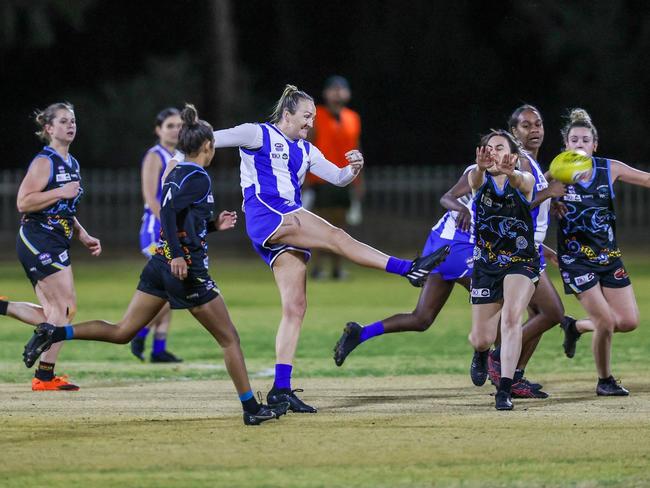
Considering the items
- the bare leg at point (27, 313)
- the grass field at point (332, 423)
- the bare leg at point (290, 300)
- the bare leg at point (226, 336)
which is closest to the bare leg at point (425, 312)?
the grass field at point (332, 423)

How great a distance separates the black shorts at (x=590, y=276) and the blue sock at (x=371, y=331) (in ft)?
4.89

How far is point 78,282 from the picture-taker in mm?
22812

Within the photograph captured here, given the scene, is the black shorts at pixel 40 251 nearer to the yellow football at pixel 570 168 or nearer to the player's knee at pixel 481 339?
the player's knee at pixel 481 339

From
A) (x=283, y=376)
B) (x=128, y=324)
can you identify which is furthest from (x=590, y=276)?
(x=128, y=324)

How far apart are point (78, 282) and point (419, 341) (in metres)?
9.60

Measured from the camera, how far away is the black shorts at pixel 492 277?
30.9ft

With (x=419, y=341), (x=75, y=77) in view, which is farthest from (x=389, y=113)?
(x=419, y=341)

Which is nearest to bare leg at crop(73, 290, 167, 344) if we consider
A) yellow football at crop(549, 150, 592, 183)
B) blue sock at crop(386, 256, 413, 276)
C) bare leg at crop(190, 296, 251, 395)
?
bare leg at crop(190, 296, 251, 395)

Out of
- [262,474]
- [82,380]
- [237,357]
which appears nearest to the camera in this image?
[262,474]

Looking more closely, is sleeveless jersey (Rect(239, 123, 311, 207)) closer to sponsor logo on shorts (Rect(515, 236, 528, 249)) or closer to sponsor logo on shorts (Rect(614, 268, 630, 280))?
sponsor logo on shorts (Rect(515, 236, 528, 249))

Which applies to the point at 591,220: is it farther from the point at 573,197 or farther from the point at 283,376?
the point at 283,376

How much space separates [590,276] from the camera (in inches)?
399

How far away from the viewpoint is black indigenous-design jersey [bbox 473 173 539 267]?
9414mm

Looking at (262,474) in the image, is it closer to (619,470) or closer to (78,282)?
(619,470)
